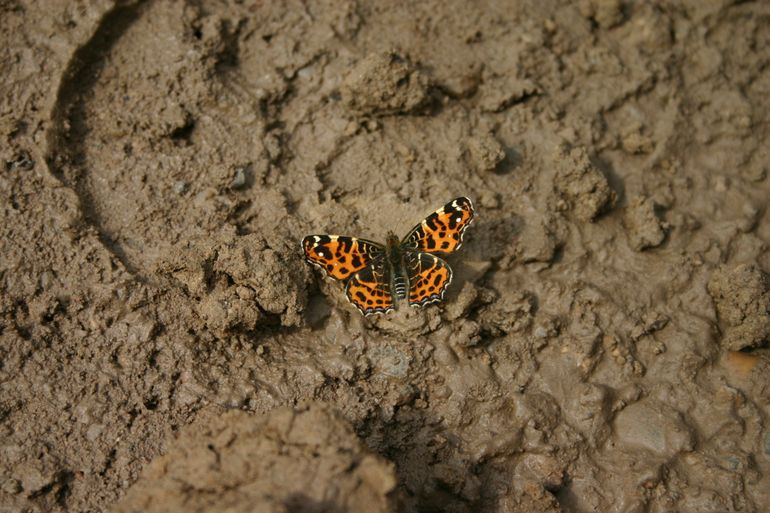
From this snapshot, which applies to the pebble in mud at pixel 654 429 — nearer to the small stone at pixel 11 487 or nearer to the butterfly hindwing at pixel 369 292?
the butterfly hindwing at pixel 369 292

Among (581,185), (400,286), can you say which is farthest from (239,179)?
(581,185)

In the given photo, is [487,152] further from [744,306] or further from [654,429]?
[654,429]

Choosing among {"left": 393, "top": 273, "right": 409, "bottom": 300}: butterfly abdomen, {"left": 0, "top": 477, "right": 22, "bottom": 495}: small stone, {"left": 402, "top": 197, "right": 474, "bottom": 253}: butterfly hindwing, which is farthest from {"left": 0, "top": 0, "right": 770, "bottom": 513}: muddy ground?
{"left": 402, "top": 197, "right": 474, "bottom": 253}: butterfly hindwing

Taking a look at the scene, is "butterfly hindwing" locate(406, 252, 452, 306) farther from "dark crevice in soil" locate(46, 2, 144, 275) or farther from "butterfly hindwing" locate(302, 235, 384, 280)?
"dark crevice in soil" locate(46, 2, 144, 275)

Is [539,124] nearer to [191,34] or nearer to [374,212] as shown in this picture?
[374,212]

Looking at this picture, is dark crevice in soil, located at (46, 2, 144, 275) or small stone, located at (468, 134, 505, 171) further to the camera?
small stone, located at (468, 134, 505, 171)

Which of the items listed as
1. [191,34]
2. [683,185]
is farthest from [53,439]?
[683,185]

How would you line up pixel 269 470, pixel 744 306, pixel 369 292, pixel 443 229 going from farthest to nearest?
pixel 744 306
pixel 443 229
pixel 369 292
pixel 269 470
